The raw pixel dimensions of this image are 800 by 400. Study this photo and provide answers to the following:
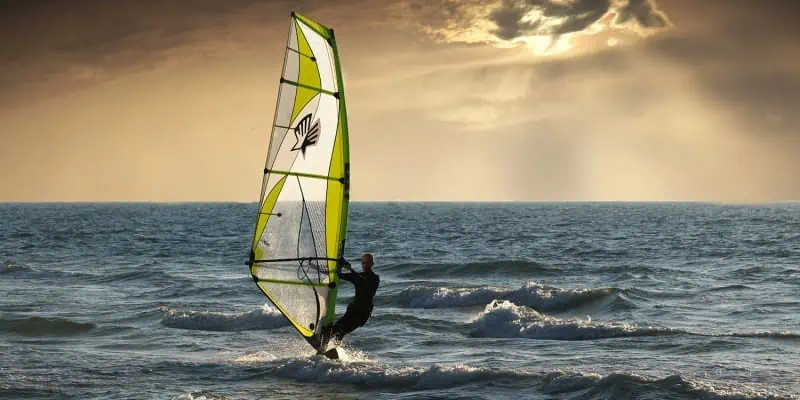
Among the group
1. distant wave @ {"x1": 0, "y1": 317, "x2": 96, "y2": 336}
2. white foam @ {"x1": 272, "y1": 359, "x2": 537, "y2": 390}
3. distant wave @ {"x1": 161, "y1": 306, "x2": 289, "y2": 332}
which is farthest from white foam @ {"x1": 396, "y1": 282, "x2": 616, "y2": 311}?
white foam @ {"x1": 272, "y1": 359, "x2": 537, "y2": 390}

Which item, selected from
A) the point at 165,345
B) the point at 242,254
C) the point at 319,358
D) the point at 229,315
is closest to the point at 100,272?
the point at 242,254

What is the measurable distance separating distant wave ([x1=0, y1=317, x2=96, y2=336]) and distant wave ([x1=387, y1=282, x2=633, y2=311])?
8.91m

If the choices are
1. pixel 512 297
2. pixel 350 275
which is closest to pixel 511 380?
pixel 350 275

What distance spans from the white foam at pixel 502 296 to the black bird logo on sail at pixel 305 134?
12577 mm

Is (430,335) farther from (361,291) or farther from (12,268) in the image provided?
(12,268)

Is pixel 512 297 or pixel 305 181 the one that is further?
pixel 512 297

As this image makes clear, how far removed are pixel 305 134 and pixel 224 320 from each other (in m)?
9.25

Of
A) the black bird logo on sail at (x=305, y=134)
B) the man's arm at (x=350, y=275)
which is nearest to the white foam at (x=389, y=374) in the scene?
the man's arm at (x=350, y=275)

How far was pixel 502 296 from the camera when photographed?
27.1 meters

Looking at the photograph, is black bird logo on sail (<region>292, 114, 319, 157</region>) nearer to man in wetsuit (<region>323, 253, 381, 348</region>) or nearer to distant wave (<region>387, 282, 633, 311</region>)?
man in wetsuit (<region>323, 253, 381, 348</region>)

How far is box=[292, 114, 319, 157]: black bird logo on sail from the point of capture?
14.4m

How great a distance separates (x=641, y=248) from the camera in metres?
51.3

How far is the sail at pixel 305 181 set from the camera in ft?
47.0

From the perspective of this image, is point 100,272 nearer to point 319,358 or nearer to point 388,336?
point 388,336
